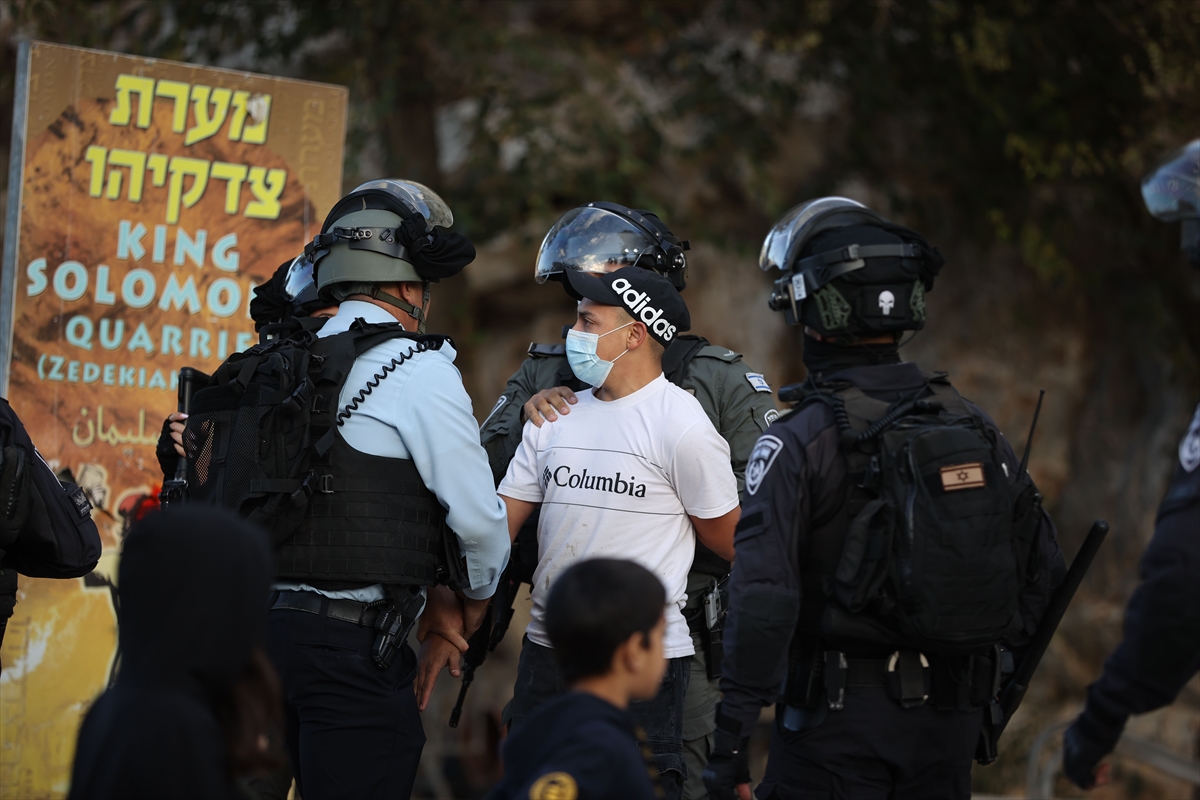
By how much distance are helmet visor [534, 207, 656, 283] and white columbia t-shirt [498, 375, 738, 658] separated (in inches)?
26.7

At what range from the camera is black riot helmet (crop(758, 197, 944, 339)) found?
10.2 feet

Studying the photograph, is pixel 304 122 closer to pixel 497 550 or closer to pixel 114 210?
pixel 114 210

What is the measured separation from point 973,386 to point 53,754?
26.5 feet

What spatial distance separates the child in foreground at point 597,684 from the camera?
2.22 m

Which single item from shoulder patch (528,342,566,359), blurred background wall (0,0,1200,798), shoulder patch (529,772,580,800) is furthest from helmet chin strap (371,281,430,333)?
blurred background wall (0,0,1200,798)

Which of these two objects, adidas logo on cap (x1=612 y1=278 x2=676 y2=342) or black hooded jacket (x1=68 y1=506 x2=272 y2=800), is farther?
adidas logo on cap (x1=612 y1=278 x2=676 y2=342)

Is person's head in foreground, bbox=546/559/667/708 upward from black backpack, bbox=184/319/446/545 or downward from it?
downward

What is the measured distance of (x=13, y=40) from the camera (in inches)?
400

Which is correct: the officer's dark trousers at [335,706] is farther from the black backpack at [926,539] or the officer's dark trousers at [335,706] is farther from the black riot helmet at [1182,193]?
the black riot helmet at [1182,193]

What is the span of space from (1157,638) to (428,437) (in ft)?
6.42

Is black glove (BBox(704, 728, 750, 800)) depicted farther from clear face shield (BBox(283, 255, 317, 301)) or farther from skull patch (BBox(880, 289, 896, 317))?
clear face shield (BBox(283, 255, 317, 301))

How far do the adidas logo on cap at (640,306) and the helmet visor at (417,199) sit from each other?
2.02 ft

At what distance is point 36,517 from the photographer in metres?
3.63

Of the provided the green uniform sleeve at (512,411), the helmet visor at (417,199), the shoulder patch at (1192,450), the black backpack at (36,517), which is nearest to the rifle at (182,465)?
the black backpack at (36,517)
